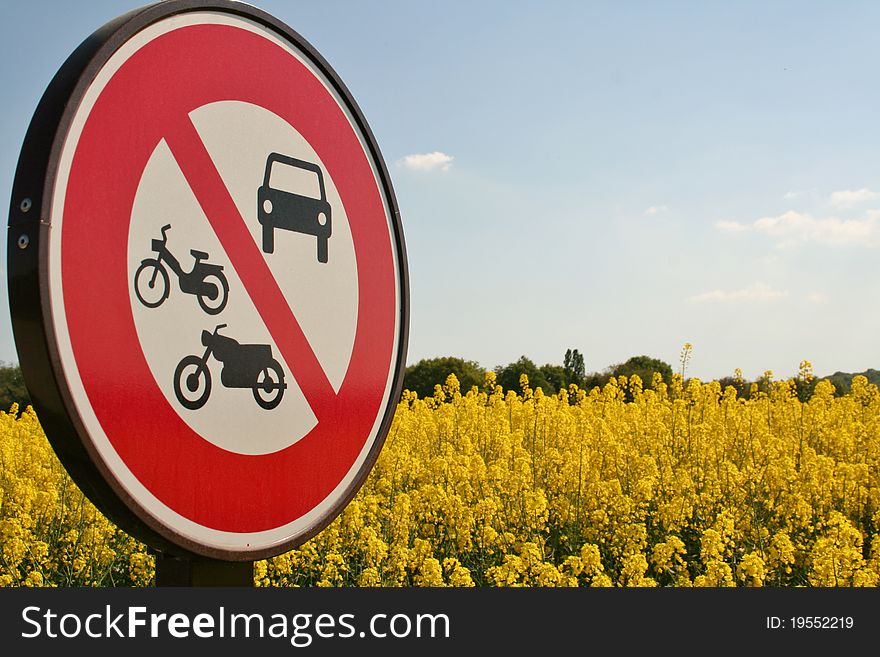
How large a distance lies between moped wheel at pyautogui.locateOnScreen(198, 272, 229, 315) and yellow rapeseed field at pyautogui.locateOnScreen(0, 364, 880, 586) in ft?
7.74

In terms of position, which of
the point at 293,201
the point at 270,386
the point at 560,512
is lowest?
the point at 560,512

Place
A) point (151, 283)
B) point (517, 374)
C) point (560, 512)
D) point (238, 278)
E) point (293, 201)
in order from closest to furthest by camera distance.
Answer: point (151, 283)
point (238, 278)
point (293, 201)
point (560, 512)
point (517, 374)

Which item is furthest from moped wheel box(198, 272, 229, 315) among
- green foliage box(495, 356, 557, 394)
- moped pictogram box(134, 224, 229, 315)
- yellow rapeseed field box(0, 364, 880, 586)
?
green foliage box(495, 356, 557, 394)

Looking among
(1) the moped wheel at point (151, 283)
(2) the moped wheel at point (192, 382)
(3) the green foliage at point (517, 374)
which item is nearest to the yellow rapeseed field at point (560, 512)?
(2) the moped wheel at point (192, 382)

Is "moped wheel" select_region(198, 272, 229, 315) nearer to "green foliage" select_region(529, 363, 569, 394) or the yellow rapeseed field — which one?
the yellow rapeseed field

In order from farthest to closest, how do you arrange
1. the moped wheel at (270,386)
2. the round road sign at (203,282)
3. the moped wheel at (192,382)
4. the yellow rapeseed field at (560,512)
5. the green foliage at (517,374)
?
1. the green foliage at (517,374)
2. the yellow rapeseed field at (560,512)
3. the moped wheel at (270,386)
4. the moped wheel at (192,382)
5. the round road sign at (203,282)

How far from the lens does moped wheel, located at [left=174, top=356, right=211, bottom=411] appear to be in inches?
48.3

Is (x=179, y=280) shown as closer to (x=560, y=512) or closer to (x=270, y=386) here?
(x=270, y=386)

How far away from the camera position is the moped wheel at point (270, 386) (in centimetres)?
134

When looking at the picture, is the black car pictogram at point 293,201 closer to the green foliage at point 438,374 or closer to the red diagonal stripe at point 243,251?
the red diagonal stripe at point 243,251

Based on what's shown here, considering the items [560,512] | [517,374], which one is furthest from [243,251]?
[517,374]

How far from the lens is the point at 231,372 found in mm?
1285

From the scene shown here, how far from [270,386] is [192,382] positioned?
0.49ft

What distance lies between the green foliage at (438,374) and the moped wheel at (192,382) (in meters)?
20.0
